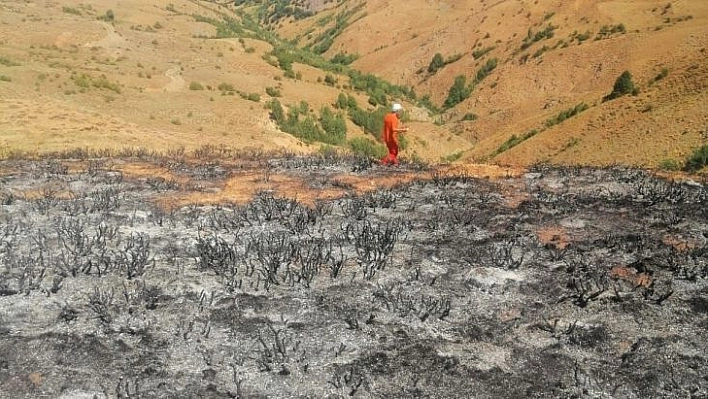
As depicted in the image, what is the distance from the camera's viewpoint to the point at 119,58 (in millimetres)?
37906

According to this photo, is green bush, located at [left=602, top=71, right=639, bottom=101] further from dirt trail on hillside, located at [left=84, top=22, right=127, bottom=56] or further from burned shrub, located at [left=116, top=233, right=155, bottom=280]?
dirt trail on hillside, located at [left=84, top=22, right=127, bottom=56]

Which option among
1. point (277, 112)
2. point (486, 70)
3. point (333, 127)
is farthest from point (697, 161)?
point (486, 70)

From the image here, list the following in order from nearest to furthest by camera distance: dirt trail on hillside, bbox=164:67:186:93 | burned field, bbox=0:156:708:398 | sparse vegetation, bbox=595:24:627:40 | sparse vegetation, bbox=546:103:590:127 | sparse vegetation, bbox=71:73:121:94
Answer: burned field, bbox=0:156:708:398, sparse vegetation, bbox=71:73:121:94, sparse vegetation, bbox=546:103:590:127, dirt trail on hillside, bbox=164:67:186:93, sparse vegetation, bbox=595:24:627:40

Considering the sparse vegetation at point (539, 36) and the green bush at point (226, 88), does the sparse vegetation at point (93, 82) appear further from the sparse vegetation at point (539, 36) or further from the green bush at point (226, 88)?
the sparse vegetation at point (539, 36)

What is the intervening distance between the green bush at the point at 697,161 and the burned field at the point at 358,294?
7361 millimetres

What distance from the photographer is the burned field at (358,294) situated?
534 cm

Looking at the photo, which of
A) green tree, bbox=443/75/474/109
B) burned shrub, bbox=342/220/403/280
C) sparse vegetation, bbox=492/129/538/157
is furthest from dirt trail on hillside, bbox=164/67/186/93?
burned shrub, bbox=342/220/403/280

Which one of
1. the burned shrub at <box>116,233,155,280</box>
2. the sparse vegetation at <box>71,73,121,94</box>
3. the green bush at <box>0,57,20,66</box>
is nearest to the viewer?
the burned shrub at <box>116,233,155,280</box>

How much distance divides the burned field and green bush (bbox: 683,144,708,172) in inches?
290

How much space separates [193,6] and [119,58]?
117ft

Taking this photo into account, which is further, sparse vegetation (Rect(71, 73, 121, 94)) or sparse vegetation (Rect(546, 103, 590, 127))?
sparse vegetation (Rect(546, 103, 590, 127))

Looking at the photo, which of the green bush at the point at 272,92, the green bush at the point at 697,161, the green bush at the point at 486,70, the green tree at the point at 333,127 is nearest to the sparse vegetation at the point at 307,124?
the green tree at the point at 333,127

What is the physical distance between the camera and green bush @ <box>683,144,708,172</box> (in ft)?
56.5

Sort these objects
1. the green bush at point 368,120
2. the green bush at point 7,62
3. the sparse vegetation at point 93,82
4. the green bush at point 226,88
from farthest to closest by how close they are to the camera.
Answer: the green bush at point 368,120
the green bush at point 226,88
the green bush at point 7,62
the sparse vegetation at point 93,82
